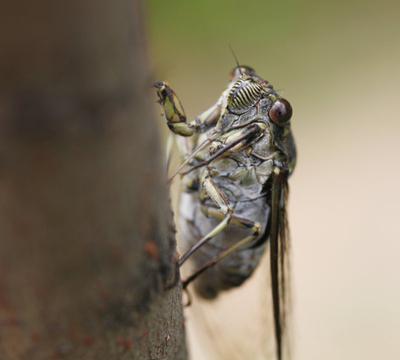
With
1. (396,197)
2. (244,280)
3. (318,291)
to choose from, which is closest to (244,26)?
(396,197)

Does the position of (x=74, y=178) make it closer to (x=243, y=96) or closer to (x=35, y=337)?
(x=35, y=337)

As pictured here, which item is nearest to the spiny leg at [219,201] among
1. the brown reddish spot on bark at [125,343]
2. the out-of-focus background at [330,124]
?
the brown reddish spot on bark at [125,343]

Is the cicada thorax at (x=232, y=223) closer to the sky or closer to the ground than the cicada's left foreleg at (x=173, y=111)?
closer to the ground

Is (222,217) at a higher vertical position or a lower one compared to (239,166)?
lower

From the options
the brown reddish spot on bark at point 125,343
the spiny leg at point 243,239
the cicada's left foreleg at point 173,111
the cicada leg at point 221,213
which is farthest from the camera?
the spiny leg at point 243,239

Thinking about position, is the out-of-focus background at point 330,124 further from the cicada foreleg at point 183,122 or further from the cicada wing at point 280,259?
the cicada foreleg at point 183,122

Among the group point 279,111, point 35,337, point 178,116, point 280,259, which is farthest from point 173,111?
point 35,337

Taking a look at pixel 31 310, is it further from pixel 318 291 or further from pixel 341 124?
pixel 341 124
